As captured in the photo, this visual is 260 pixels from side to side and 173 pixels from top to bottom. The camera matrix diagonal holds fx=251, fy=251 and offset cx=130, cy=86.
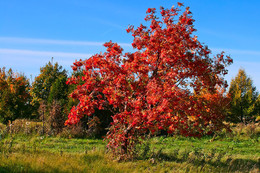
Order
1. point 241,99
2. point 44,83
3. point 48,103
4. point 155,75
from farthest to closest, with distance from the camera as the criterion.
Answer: point 44,83, point 241,99, point 48,103, point 155,75

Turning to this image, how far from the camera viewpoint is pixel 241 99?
86.4 ft

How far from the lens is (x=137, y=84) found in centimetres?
761

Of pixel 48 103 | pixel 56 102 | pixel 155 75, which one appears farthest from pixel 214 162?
pixel 48 103

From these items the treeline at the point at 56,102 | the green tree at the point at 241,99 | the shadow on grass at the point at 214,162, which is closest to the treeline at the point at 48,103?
the treeline at the point at 56,102

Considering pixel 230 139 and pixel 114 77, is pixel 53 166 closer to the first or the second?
pixel 114 77

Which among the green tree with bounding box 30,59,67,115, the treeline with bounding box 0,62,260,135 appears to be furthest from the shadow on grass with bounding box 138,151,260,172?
the green tree with bounding box 30,59,67,115

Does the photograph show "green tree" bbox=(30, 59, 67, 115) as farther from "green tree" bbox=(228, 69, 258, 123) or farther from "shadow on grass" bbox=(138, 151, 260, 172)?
"shadow on grass" bbox=(138, 151, 260, 172)

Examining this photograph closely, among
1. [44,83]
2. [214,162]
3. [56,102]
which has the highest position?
[44,83]

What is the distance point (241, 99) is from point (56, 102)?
1904 centimetres

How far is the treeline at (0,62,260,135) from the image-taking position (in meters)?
16.5

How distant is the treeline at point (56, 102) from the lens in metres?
16.5

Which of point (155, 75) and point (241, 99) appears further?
point (241, 99)

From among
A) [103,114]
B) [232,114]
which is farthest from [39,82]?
[232,114]

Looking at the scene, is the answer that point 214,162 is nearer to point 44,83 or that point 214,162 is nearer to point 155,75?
A: point 155,75
